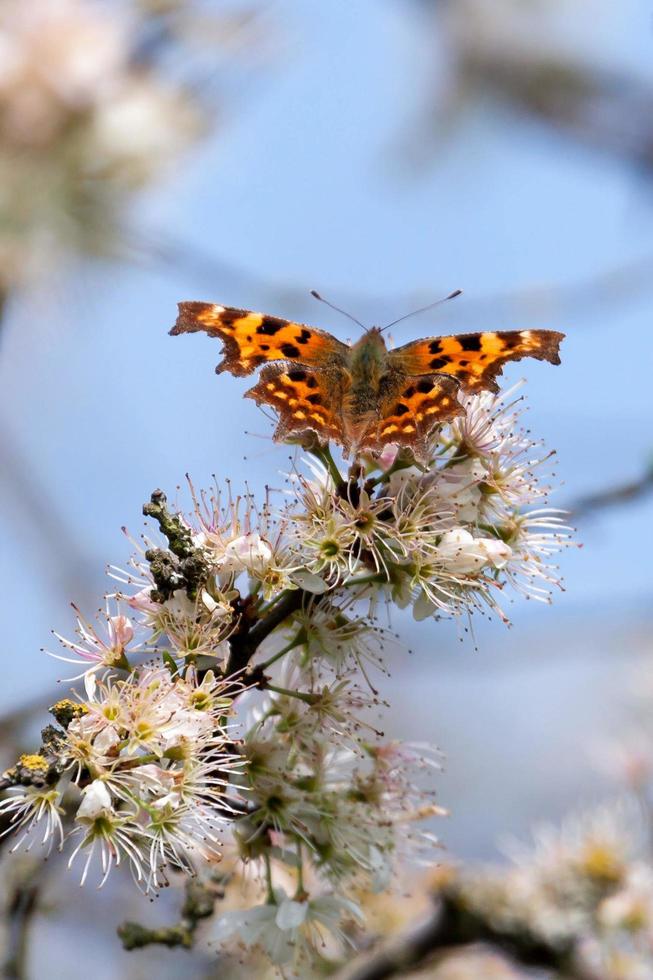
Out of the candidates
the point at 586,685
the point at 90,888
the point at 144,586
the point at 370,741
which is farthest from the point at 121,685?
the point at 586,685

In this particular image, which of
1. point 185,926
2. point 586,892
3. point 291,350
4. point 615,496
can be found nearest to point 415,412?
point 291,350

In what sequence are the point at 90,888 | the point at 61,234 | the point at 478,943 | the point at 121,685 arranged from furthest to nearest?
the point at 61,234 → the point at 90,888 → the point at 478,943 → the point at 121,685

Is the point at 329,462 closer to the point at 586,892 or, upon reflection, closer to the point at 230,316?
the point at 230,316

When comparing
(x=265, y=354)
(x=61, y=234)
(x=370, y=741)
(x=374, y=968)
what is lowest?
(x=374, y=968)

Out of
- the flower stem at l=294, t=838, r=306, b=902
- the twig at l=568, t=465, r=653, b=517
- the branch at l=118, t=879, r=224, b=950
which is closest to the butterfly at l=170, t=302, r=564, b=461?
the twig at l=568, t=465, r=653, b=517

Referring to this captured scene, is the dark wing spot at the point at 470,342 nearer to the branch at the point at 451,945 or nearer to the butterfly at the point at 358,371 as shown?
the butterfly at the point at 358,371

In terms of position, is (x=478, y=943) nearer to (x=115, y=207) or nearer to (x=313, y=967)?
(x=313, y=967)
